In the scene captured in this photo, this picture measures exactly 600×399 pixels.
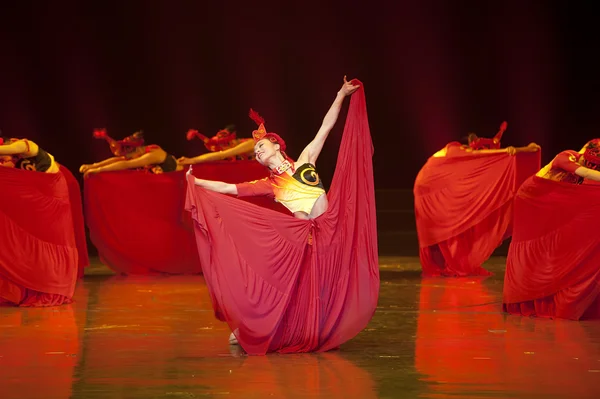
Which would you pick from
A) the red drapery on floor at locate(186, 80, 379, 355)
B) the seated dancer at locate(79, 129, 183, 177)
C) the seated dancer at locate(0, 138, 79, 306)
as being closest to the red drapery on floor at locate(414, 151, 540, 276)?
the seated dancer at locate(79, 129, 183, 177)

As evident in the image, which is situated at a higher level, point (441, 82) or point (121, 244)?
point (441, 82)

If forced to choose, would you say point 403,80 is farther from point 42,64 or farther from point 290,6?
point 42,64

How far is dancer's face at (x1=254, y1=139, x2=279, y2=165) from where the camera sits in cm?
495

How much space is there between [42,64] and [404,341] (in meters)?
7.55

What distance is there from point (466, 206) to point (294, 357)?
379 cm

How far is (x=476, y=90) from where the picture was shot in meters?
11.8

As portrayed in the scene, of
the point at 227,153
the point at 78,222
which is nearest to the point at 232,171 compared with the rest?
the point at 227,153

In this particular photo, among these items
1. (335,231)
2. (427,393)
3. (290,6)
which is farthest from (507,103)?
(427,393)

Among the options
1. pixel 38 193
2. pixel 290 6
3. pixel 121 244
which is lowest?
pixel 121 244

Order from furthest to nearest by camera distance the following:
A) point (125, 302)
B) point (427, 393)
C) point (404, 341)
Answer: point (125, 302)
point (404, 341)
point (427, 393)

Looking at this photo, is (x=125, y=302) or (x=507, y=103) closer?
(x=125, y=302)

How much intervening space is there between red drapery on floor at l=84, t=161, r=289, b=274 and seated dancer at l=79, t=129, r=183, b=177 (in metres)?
0.07

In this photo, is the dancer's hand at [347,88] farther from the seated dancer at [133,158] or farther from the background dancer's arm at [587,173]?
the seated dancer at [133,158]

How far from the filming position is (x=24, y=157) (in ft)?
21.3
